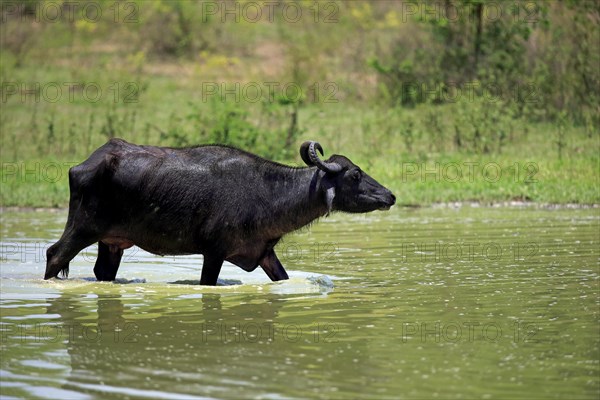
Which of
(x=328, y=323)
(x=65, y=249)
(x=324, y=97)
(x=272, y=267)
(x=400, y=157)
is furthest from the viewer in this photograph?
(x=324, y=97)

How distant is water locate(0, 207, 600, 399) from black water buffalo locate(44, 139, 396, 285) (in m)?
0.34

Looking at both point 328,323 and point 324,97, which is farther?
point 324,97

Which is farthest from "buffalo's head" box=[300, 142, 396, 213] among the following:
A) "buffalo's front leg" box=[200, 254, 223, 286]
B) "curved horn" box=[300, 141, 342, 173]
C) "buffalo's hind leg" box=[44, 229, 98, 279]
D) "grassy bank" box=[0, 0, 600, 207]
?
"grassy bank" box=[0, 0, 600, 207]

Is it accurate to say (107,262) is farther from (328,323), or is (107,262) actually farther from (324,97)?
(324,97)

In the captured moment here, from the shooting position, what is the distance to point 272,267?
1001 cm

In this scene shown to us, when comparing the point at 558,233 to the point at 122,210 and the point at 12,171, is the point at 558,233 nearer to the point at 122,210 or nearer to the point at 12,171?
the point at 122,210

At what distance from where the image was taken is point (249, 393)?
6105 millimetres

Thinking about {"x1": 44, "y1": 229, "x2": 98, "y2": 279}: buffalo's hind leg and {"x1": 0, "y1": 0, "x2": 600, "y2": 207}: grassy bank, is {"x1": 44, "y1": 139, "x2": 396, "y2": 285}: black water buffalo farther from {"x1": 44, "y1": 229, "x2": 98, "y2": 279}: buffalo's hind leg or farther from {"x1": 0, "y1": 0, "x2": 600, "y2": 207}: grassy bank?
{"x1": 0, "y1": 0, "x2": 600, "y2": 207}: grassy bank

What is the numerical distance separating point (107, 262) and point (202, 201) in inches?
43.3

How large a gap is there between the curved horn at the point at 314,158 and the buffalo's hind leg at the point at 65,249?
1.92m

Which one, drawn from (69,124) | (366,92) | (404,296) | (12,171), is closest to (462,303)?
(404,296)

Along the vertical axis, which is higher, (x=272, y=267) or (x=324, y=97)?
(x=324, y=97)

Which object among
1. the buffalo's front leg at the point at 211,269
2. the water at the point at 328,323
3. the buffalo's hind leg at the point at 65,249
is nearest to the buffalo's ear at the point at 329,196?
the water at the point at 328,323

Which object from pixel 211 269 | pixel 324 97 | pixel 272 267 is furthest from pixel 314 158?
pixel 324 97
